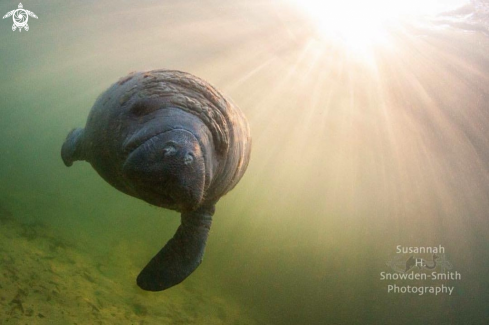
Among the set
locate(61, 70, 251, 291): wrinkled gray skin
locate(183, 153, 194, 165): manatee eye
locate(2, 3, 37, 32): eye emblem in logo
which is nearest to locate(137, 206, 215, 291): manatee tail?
locate(61, 70, 251, 291): wrinkled gray skin

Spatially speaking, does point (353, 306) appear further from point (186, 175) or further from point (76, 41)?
point (76, 41)

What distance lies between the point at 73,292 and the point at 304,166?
113 ft

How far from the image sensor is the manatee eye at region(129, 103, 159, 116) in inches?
103

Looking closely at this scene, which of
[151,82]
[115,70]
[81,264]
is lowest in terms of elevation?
[81,264]

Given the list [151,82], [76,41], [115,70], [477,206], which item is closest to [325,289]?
[477,206]

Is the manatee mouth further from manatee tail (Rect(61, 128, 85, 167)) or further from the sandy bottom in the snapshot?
the sandy bottom

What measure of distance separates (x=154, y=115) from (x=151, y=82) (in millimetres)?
640

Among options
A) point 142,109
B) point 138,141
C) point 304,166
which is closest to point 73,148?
point 142,109

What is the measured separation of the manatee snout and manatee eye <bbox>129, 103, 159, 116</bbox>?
53 centimetres

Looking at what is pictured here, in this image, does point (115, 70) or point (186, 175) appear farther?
point (115, 70)

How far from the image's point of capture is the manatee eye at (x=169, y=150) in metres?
1.97

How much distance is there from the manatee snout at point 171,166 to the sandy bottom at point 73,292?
380 centimetres

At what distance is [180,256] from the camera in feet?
14.0

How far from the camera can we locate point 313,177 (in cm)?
3909
